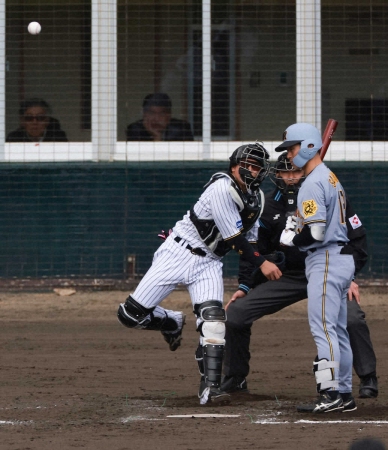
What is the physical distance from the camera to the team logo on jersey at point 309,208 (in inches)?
265

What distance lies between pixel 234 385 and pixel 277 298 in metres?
0.68

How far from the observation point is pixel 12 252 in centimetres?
1238

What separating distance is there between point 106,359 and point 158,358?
1.43 ft

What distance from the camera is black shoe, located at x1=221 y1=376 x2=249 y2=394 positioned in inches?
302

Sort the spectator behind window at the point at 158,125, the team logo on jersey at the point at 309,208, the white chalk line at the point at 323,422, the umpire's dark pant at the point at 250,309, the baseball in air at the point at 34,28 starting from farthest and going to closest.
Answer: the spectator behind window at the point at 158,125 < the baseball in air at the point at 34,28 < the umpire's dark pant at the point at 250,309 < the team logo on jersey at the point at 309,208 < the white chalk line at the point at 323,422

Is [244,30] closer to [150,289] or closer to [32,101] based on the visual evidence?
[32,101]

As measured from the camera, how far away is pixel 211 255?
24.5ft

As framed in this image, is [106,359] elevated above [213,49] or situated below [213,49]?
below

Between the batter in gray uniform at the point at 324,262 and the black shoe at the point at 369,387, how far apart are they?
1.20ft

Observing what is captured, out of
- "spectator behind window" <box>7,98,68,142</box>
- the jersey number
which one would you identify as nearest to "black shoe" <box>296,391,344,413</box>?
the jersey number

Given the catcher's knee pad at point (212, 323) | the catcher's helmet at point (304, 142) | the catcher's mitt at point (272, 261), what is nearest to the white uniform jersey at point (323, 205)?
the catcher's helmet at point (304, 142)

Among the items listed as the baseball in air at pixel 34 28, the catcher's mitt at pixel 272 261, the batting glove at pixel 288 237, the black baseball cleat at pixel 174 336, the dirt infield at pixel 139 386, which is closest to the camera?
the dirt infield at pixel 139 386

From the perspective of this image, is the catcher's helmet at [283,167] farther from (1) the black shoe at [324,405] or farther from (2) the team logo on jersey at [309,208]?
(1) the black shoe at [324,405]

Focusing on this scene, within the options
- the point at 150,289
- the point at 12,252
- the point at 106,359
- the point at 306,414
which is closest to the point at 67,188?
the point at 12,252
